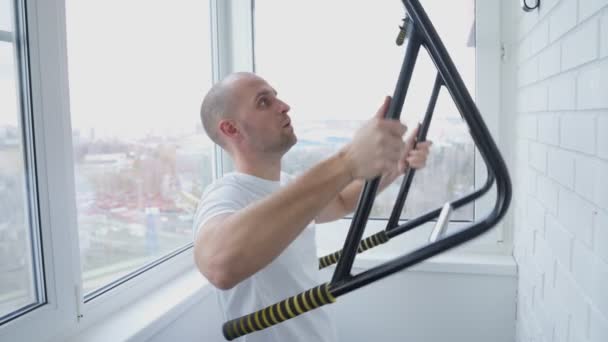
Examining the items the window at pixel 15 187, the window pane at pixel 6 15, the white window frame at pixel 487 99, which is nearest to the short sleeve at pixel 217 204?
the window at pixel 15 187

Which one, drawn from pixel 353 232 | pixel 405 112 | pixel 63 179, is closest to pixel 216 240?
pixel 353 232

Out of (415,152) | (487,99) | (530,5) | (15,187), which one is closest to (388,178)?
(415,152)

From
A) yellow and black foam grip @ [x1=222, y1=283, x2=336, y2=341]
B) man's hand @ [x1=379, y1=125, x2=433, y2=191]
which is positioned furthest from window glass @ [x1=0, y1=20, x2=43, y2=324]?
man's hand @ [x1=379, y1=125, x2=433, y2=191]

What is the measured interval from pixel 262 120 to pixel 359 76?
0.82 meters

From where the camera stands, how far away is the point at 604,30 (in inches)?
28.4

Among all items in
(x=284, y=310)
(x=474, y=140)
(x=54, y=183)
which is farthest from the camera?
(x=54, y=183)

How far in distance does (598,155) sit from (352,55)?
1221 millimetres

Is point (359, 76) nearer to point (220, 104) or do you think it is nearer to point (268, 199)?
point (220, 104)

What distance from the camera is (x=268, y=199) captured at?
0.75 meters

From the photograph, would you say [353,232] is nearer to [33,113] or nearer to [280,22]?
[33,113]

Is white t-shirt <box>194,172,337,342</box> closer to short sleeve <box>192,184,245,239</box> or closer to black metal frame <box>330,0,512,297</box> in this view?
short sleeve <box>192,184,245,239</box>

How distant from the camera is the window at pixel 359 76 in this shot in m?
1.74

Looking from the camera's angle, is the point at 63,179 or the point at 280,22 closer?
the point at 63,179

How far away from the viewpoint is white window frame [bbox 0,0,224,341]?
1.02 metres
